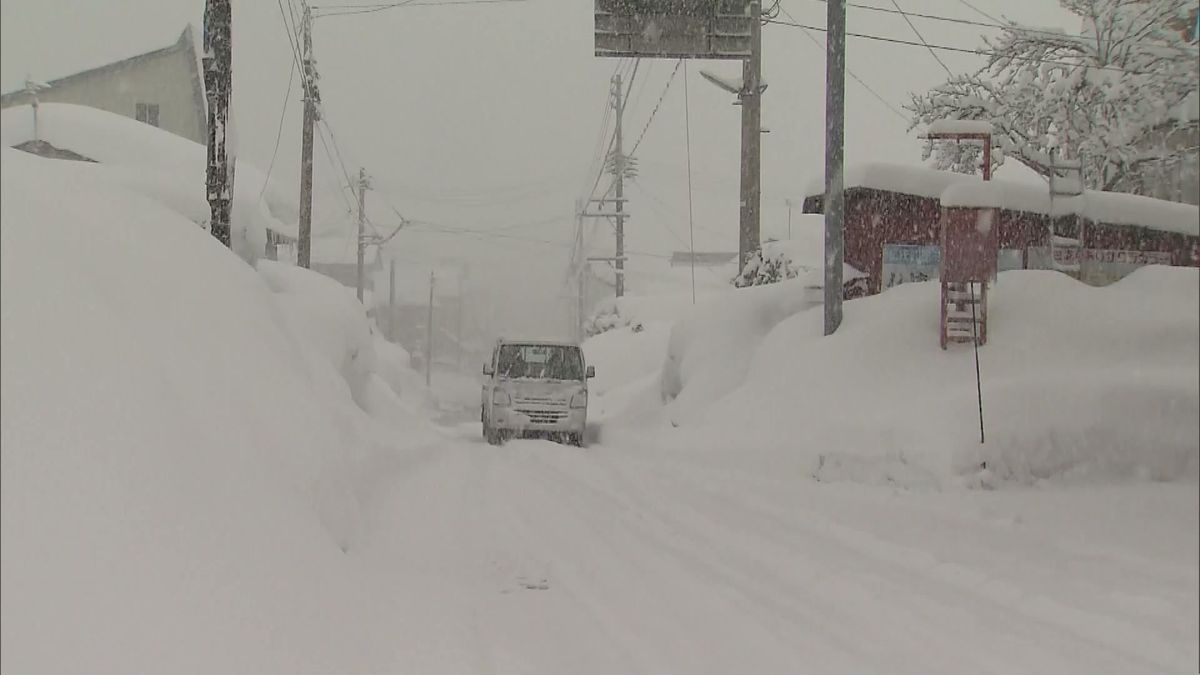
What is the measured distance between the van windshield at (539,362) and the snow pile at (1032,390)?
800 centimetres

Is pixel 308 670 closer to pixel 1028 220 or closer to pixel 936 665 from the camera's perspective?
pixel 936 665

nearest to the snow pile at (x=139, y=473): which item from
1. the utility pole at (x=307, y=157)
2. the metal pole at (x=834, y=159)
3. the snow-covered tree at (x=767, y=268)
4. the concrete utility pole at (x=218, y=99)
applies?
the concrete utility pole at (x=218, y=99)

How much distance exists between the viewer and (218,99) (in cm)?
996

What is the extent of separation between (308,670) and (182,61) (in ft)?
29.0

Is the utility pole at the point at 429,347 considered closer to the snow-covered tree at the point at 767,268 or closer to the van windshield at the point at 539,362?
the snow-covered tree at the point at 767,268

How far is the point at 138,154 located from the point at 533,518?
4402 mm

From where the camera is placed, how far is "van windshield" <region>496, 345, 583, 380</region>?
17.2m

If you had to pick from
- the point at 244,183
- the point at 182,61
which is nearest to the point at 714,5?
the point at 244,183

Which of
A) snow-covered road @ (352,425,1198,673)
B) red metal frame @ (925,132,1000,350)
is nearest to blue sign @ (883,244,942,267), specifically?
snow-covered road @ (352,425,1198,673)

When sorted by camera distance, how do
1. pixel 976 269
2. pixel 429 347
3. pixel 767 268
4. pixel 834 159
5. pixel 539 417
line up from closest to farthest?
pixel 976 269 < pixel 834 159 < pixel 539 417 < pixel 767 268 < pixel 429 347

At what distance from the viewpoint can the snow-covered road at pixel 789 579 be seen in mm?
1745

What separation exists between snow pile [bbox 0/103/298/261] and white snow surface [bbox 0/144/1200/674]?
220 millimetres

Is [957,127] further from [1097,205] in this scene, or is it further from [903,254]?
[903,254]

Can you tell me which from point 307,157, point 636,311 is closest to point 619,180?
point 636,311
